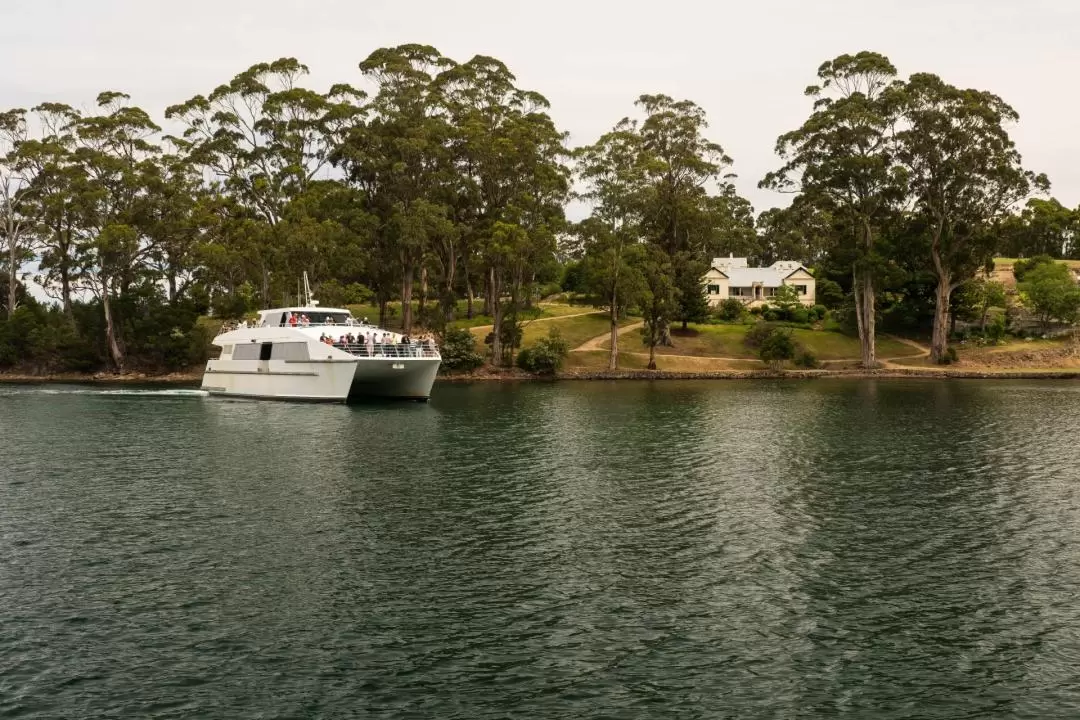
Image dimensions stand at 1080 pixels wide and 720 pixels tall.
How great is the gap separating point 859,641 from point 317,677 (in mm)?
9392

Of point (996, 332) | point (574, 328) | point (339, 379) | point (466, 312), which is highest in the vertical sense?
point (466, 312)

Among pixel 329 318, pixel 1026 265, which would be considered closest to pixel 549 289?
pixel 1026 265

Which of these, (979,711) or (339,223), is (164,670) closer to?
(979,711)

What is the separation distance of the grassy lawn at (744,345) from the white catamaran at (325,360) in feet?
120

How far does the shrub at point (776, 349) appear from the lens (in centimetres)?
8044

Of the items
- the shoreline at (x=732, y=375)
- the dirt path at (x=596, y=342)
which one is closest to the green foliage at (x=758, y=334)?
the shoreline at (x=732, y=375)

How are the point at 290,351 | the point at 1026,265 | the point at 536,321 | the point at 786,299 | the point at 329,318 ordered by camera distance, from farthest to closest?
the point at 1026,265 → the point at 786,299 → the point at 536,321 → the point at 329,318 → the point at 290,351

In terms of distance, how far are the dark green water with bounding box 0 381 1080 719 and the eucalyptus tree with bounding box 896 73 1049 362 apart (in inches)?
1846

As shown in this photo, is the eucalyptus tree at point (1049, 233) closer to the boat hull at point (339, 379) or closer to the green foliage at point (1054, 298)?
the green foliage at point (1054, 298)

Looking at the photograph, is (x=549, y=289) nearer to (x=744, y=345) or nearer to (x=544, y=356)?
(x=744, y=345)

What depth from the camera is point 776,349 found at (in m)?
80.4

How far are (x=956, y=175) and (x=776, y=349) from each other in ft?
74.0

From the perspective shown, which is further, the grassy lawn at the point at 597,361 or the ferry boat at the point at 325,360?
the grassy lawn at the point at 597,361

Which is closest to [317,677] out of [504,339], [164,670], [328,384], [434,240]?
[164,670]
